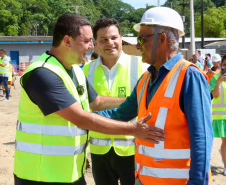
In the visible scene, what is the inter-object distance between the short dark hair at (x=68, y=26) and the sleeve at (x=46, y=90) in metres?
0.40

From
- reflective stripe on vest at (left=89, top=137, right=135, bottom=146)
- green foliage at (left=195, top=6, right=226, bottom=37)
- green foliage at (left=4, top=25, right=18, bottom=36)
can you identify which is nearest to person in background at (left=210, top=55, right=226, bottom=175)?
reflective stripe on vest at (left=89, top=137, right=135, bottom=146)

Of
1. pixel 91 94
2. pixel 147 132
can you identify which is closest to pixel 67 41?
pixel 91 94

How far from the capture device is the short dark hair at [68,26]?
2.50m

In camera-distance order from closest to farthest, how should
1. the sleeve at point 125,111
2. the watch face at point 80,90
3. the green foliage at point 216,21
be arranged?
the watch face at point 80,90
the sleeve at point 125,111
the green foliage at point 216,21

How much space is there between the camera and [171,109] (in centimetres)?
213

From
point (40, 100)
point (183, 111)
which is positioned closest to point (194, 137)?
point (183, 111)

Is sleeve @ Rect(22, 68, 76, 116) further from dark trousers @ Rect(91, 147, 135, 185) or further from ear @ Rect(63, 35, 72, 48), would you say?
dark trousers @ Rect(91, 147, 135, 185)

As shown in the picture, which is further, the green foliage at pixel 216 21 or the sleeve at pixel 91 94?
the green foliage at pixel 216 21

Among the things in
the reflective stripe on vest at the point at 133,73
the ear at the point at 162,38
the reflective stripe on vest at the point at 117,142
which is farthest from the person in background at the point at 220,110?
the ear at the point at 162,38

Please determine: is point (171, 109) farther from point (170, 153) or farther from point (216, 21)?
point (216, 21)

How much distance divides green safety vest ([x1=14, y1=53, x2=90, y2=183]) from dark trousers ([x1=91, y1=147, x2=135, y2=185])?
35.3 inches

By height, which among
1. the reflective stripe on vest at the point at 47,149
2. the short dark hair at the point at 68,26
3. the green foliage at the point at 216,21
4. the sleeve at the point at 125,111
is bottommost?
the reflective stripe on vest at the point at 47,149

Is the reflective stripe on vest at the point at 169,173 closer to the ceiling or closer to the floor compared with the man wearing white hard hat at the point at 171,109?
closer to the floor

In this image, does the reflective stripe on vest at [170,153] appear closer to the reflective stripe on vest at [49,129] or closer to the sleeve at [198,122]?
the sleeve at [198,122]
